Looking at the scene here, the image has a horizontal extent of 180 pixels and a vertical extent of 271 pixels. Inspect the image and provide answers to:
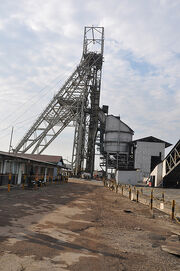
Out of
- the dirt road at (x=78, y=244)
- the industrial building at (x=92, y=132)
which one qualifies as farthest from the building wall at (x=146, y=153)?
the dirt road at (x=78, y=244)

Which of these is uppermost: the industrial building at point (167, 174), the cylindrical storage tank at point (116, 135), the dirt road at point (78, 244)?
the cylindrical storage tank at point (116, 135)

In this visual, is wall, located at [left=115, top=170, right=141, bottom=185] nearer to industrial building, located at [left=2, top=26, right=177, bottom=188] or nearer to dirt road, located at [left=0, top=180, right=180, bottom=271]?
industrial building, located at [left=2, top=26, right=177, bottom=188]

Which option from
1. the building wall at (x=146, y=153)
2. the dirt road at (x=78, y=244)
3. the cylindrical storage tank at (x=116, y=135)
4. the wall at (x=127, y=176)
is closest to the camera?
the dirt road at (x=78, y=244)

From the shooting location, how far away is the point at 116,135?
55.9 metres

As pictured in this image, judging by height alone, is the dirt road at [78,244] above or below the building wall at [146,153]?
below

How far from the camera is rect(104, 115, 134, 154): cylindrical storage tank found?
55.4 meters

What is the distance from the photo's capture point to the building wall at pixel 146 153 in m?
49.4

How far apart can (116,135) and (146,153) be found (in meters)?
9.52

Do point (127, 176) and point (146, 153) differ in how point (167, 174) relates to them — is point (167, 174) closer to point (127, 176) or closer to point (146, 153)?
point (127, 176)

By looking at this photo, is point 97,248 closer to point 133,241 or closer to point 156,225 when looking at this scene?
point 133,241

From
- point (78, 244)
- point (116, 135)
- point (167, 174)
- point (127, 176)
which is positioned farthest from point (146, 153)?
point (78, 244)

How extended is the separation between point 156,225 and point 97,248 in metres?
4.69

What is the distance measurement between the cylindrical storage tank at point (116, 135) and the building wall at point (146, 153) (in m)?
5.76

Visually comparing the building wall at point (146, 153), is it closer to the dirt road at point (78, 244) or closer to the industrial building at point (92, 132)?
the industrial building at point (92, 132)
